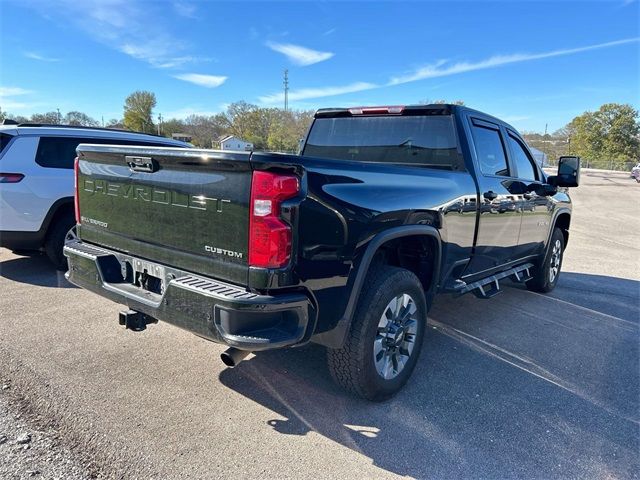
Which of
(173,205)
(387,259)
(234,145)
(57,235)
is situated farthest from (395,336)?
(57,235)

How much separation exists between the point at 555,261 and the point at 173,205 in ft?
17.8

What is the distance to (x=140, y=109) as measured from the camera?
238 feet

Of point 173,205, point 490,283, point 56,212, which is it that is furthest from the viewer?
point 56,212

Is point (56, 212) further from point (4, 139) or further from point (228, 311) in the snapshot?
point (228, 311)

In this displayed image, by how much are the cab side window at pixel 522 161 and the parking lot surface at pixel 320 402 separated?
1644 millimetres

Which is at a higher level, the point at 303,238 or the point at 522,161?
the point at 522,161

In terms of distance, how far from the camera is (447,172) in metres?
3.66

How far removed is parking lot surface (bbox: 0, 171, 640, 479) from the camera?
8.25 ft

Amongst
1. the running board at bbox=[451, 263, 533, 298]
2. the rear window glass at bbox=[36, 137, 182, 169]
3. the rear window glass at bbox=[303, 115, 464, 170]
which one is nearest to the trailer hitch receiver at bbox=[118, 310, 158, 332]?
the running board at bbox=[451, 263, 533, 298]

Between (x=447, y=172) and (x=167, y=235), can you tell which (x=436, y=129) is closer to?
(x=447, y=172)

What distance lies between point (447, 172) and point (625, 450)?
218 centimetres

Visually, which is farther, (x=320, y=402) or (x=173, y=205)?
(x=320, y=402)

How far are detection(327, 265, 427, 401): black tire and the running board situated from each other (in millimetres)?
843

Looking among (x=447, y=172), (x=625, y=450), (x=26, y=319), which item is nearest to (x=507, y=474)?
(x=625, y=450)
